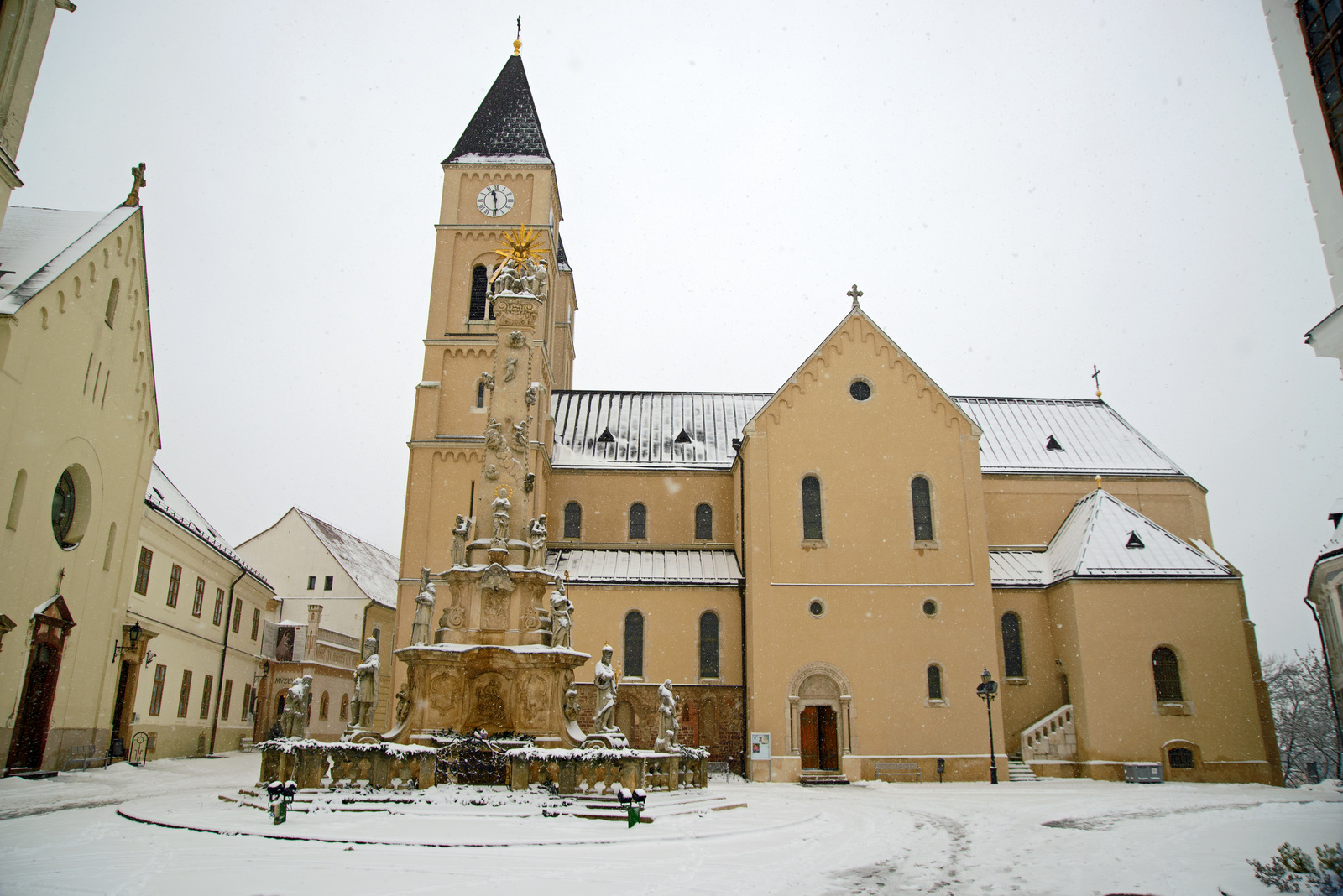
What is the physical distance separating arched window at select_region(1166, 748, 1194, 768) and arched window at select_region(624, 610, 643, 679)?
56.1 ft

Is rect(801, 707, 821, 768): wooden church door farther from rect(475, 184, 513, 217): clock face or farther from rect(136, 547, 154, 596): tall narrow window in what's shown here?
rect(475, 184, 513, 217): clock face

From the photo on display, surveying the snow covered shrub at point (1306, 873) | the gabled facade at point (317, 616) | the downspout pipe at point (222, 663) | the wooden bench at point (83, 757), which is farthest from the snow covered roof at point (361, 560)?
the snow covered shrub at point (1306, 873)

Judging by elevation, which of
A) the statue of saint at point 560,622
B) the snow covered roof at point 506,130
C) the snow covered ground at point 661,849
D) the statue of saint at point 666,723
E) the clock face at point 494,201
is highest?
the snow covered roof at point 506,130

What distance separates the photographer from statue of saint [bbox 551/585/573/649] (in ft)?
60.0

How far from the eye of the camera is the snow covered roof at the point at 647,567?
3147 centimetres

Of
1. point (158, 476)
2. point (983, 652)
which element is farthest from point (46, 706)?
point (983, 652)

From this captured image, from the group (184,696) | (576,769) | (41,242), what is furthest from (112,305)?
(576,769)

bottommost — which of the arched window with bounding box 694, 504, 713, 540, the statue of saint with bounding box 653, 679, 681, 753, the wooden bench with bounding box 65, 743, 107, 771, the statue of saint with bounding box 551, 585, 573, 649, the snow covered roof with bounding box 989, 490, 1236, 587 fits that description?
the wooden bench with bounding box 65, 743, 107, 771

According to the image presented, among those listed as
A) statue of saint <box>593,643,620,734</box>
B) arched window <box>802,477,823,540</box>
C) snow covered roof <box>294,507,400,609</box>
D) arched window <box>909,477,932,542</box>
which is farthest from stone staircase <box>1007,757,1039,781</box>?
snow covered roof <box>294,507,400,609</box>

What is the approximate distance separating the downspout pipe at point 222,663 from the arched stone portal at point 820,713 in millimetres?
22046

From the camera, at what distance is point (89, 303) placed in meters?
21.3

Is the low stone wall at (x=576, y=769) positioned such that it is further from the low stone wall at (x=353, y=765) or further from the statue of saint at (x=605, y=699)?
the statue of saint at (x=605, y=699)

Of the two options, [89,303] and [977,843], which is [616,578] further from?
[977,843]

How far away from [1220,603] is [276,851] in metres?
29.6
